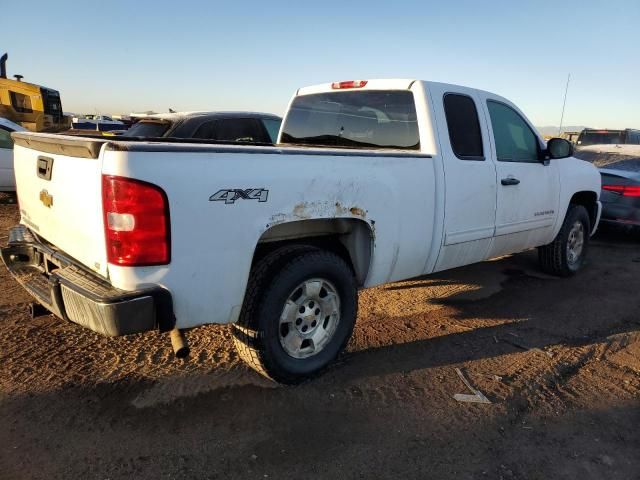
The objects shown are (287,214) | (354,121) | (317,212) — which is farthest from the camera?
(354,121)

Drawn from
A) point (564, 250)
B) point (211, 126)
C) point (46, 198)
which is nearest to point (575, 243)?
point (564, 250)

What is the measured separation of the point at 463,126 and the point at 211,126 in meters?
4.44

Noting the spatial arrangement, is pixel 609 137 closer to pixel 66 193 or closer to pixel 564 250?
pixel 564 250

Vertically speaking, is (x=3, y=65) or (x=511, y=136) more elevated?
(x=3, y=65)

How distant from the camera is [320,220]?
10.5 ft

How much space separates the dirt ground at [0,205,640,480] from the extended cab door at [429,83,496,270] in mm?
721

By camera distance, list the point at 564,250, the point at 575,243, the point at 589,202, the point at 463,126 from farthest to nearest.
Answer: the point at 589,202
the point at 575,243
the point at 564,250
the point at 463,126

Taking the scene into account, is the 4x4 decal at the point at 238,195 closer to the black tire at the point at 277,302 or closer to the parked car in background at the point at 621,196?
the black tire at the point at 277,302

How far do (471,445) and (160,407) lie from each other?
5.83 ft

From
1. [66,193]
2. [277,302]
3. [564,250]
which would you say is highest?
[66,193]

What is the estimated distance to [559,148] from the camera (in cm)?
473

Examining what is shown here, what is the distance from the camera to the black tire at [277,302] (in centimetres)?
286

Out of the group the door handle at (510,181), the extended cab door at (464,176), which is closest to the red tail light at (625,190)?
the door handle at (510,181)

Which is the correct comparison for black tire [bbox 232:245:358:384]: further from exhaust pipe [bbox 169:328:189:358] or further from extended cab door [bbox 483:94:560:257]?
extended cab door [bbox 483:94:560:257]
